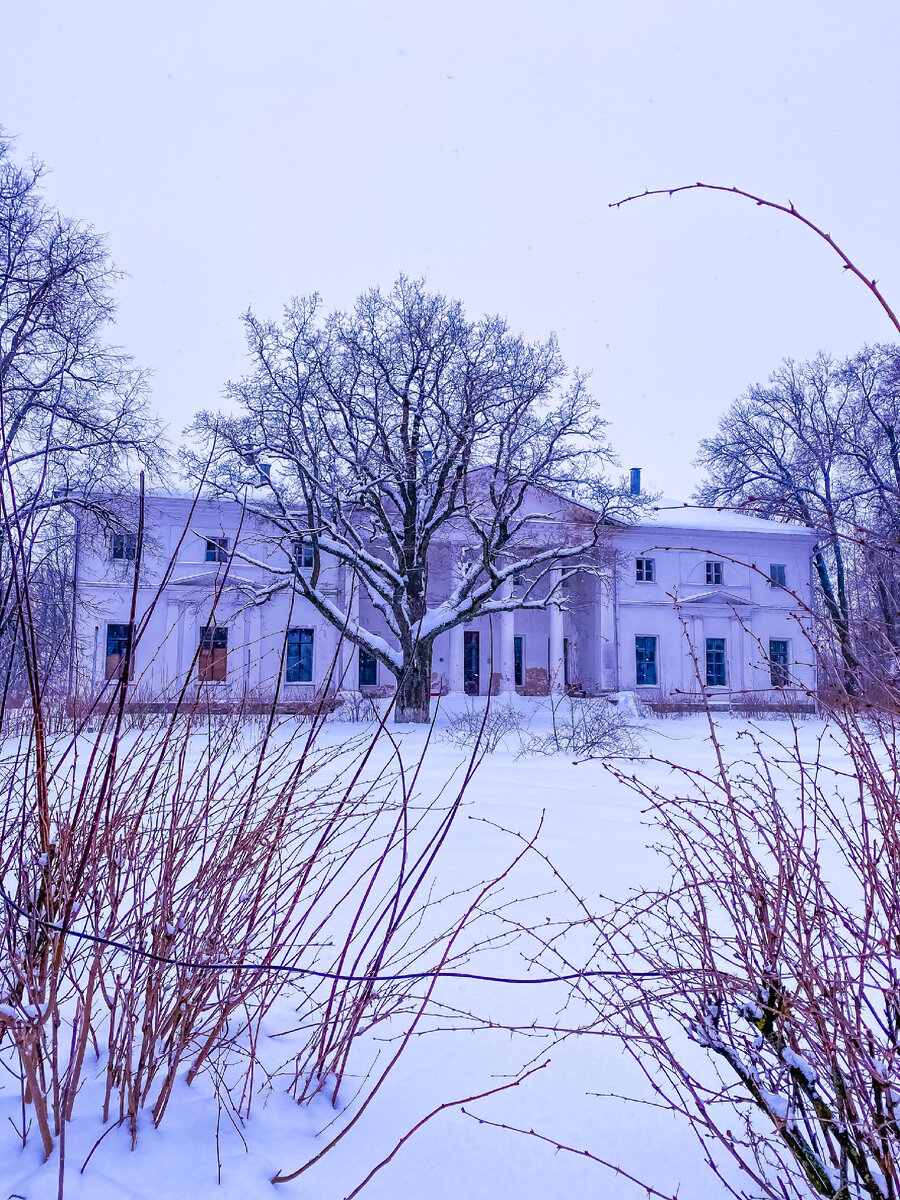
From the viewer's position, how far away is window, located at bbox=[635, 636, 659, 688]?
29078 mm

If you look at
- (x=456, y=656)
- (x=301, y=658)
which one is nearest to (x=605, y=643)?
(x=456, y=656)

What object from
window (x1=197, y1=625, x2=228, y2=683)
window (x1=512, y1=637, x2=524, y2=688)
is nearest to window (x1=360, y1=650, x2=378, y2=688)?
window (x1=512, y1=637, x2=524, y2=688)

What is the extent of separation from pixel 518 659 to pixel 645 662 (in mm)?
4887

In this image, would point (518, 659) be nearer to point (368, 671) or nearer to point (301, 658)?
point (368, 671)

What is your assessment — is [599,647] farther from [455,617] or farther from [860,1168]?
[860,1168]

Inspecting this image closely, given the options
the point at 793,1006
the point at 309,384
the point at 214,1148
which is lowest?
the point at 214,1148

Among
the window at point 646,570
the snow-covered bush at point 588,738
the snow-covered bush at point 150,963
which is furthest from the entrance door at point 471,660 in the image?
the snow-covered bush at point 150,963

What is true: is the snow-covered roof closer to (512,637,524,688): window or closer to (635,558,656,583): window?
(635,558,656,583): window

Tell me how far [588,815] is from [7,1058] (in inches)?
181

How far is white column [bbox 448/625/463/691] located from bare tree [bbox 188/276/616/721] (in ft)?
25.3

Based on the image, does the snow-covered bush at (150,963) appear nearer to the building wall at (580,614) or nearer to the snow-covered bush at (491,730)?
the snow-covered bush at (491,730)

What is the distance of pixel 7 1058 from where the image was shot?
2.23m

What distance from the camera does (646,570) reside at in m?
30.2

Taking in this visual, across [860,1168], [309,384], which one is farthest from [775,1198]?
[309,384]
